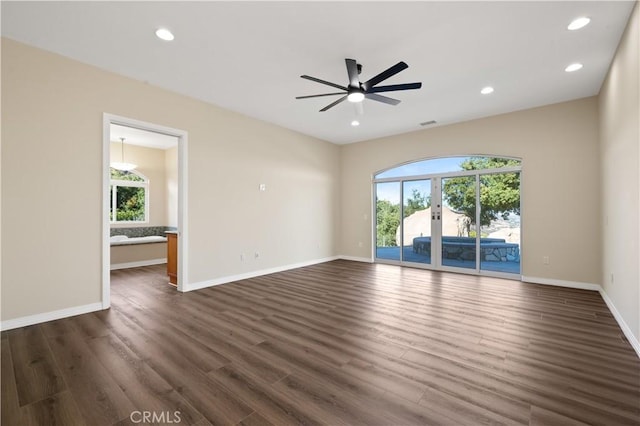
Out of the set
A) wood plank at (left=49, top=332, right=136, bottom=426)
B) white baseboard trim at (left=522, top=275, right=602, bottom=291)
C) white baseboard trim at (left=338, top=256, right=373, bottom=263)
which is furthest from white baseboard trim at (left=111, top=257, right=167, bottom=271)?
white baseboard trim at (left=522, top=275, right=602, bottom=291)

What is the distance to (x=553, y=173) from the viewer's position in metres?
4.90

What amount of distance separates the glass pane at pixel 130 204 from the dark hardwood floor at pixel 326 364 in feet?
14.7

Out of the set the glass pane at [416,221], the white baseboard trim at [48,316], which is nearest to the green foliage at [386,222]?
the glass pane at [416,221]

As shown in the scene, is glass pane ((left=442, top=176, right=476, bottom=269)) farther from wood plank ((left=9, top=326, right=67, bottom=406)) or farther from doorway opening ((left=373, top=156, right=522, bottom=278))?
wood plank ((left=9, top=326, right=67, bottom=406))

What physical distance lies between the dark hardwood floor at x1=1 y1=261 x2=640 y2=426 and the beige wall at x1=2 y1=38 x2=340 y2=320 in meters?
0.60

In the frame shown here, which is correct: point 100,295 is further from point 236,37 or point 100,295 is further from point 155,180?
point 155,180

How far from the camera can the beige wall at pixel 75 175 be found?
9.97ft

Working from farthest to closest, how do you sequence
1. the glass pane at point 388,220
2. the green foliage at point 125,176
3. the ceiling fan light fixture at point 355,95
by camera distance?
the green foliage at point 125,176 < the glass pane at point 388,220 < the ceiling fan light fixture at point 355,95

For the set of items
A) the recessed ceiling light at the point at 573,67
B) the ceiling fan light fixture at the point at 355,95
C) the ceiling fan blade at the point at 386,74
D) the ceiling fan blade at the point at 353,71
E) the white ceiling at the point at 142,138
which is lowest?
the ceiling fan light fixture at the point at 355,95

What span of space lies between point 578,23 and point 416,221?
14.2 ft

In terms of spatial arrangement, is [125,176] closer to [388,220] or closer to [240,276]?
[240,276]

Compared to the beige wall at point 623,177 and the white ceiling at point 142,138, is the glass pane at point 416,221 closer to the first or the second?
the beige wall at point 623,177

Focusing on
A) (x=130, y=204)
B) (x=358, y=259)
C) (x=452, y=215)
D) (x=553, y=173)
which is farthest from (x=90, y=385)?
(x=130, y=204)

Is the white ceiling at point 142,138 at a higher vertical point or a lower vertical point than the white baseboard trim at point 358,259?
higher
